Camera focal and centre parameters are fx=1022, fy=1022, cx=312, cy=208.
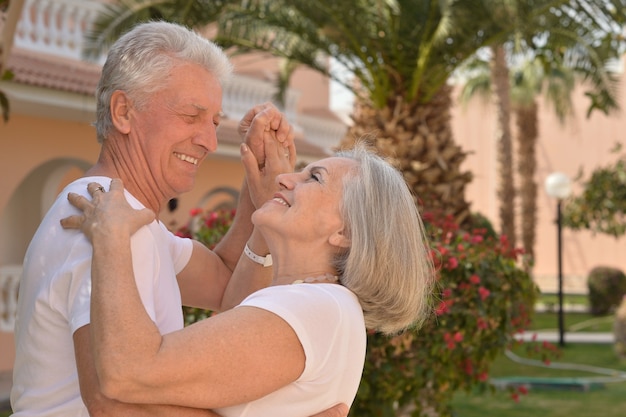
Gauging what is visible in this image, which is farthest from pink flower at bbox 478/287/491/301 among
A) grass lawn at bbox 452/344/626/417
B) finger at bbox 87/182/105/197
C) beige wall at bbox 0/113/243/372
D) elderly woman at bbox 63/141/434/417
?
beige wall at bbox 0/113/243/372

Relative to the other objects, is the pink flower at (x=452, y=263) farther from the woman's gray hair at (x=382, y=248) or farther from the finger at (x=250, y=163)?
the woman's gray hair at (x=382, y=248)

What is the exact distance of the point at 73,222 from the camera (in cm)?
216

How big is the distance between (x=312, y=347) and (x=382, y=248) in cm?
31

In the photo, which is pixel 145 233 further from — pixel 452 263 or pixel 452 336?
pixel 452 336

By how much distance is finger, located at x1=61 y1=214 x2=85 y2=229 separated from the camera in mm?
Answer: 2154

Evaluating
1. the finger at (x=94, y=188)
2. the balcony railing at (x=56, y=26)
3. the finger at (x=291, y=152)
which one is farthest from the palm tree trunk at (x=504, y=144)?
the finger at (x=94, y=188)

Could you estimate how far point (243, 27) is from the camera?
1079cm

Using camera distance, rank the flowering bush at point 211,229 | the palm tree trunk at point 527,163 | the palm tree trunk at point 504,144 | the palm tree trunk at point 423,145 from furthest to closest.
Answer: the palm tree trunk at point 527,163 < the palm tree trunk at point 504,144 < the palm tree trunk at point 423,145 < the flowering bush at point 211,229

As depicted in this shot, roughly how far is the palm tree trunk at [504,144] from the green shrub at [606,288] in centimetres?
296

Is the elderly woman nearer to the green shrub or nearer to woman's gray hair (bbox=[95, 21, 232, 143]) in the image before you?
woman's gray hair (bbox=[95, 21, 232, 143])

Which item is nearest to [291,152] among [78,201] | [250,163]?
[250,163]

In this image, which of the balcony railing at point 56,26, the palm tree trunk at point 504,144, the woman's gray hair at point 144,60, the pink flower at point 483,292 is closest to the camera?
the woman's gray hair at point 144,60

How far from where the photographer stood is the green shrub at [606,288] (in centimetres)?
2436

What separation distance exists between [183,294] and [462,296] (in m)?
3.89
